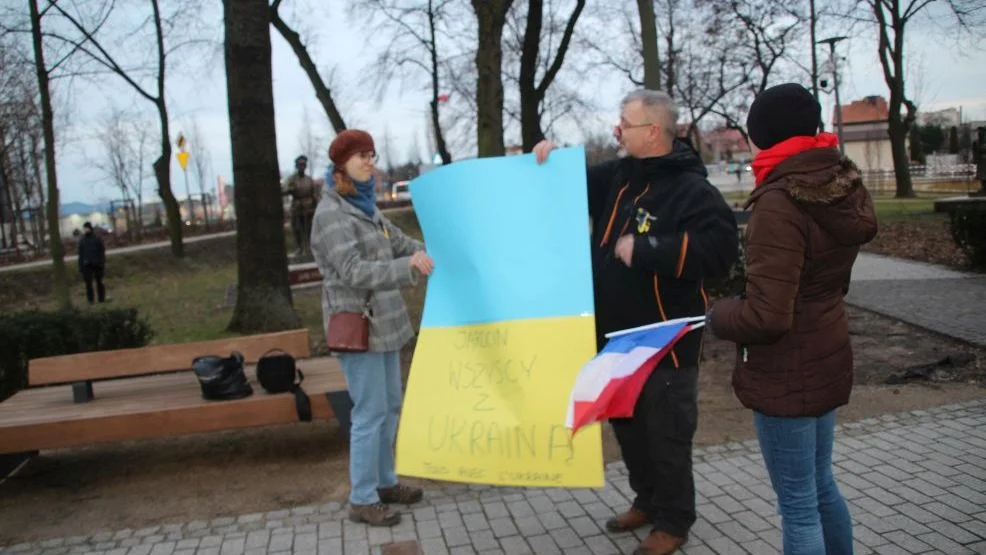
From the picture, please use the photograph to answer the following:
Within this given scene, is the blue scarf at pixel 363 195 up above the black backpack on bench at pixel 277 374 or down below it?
above

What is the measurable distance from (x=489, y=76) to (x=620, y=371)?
301 inches

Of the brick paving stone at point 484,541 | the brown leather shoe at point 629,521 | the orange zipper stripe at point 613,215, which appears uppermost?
the orange zipper stripe at point 613,215

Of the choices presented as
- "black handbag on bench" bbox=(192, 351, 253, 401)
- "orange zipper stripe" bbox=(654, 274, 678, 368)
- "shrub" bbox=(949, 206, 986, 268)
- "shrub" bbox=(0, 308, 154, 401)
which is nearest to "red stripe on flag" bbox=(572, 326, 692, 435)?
"orange zipper stripe" bbox=(654, 274, 678, 368)

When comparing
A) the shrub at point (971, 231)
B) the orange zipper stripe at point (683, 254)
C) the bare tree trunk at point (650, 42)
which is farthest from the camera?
the shrub at point (971, 231)

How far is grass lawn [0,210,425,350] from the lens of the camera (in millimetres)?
11170

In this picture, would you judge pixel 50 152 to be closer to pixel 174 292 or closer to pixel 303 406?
pixel 174 292

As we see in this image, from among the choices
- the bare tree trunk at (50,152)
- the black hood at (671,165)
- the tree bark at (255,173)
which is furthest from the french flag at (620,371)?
the bare tree trunk at (50,152)

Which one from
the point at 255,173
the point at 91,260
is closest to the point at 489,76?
the point at 255,173

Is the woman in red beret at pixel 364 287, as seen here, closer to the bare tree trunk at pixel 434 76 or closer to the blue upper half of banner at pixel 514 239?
the blue upper half of banner at pixel 514 239

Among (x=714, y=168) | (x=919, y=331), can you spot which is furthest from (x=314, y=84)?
(x=714, y=168)

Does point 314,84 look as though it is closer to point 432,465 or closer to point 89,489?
point 89,489

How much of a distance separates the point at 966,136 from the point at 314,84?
103 feet

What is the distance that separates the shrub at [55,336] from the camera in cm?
632

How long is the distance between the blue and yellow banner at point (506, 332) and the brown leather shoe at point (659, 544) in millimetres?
574
